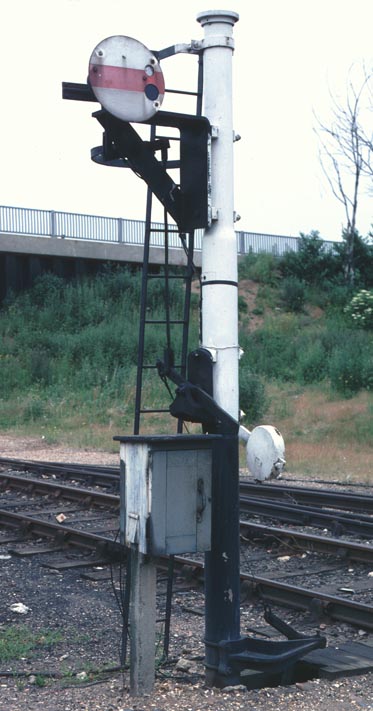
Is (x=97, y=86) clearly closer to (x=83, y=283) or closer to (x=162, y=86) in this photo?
(x=162, y=86)

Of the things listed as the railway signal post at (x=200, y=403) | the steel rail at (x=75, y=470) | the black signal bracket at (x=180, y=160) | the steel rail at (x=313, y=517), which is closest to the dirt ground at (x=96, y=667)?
the railway signal post at (x=200, y=403)

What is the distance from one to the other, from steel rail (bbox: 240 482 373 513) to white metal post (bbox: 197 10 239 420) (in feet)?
26.4

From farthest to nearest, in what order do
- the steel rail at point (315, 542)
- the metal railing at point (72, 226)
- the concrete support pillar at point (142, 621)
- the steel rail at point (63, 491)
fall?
1. the metal railing at point (72, 226)
2. the steel rail at point (63, 491)
3. the steel rail at point (315, 542)
4. the concrete support pillar at point (142, 621)

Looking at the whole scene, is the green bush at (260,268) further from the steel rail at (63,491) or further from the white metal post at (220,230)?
the white metal post at (220,230)

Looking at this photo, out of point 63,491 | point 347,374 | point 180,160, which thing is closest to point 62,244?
point 347,374

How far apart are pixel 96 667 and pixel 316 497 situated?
312 inches

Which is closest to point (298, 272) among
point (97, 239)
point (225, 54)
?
point (97, 239)

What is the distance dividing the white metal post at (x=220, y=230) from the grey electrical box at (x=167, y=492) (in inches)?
16.5

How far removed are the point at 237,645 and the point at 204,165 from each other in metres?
2.86

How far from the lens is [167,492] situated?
5.48 meters

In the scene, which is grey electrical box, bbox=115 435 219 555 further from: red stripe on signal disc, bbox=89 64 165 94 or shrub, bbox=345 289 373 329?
shrub, bbox=345 289 373 329

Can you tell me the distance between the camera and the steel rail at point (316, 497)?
44.3 ft

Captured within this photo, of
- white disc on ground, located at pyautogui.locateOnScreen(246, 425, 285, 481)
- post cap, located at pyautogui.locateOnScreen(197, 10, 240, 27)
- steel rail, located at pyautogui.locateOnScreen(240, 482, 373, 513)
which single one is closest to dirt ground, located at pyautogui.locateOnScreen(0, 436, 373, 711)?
white disc on ground, located at pyautogui.locateOnScreen(246, 425, 285, 481)

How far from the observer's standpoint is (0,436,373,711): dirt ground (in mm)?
5484
